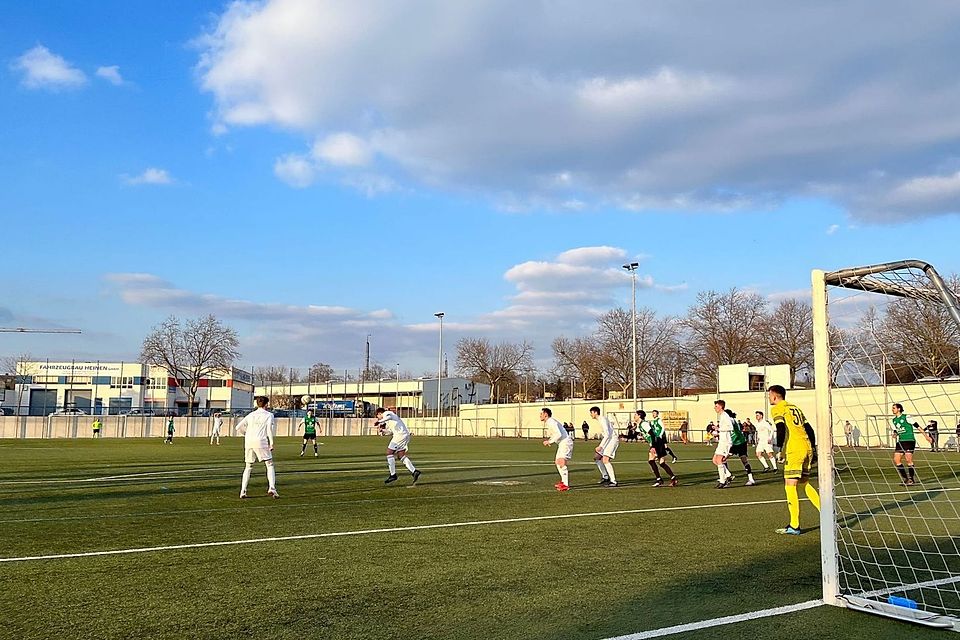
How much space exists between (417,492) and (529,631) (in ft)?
34.4

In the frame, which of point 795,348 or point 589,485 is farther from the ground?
point 795,348

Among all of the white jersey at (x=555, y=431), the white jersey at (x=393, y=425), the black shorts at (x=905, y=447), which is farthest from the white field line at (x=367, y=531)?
the white jersey at (x=393, y=425)

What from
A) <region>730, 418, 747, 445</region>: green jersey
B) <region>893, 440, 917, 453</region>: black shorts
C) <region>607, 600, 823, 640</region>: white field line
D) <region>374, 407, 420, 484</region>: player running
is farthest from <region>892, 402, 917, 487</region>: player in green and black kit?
<region>607, 600, 823, 640</region>: white field line

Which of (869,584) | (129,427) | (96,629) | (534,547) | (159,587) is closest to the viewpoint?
(96,629)

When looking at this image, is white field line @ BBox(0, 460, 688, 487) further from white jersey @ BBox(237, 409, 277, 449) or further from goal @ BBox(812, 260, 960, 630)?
goal @ BBox(812, 260, 960, 630)

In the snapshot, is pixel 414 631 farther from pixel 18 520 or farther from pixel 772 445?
pixel 772 445

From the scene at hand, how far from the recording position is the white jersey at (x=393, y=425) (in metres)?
17.3

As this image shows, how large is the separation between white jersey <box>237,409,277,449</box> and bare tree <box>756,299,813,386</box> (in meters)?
63.2

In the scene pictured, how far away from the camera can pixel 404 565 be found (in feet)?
26.7

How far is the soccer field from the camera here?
5875 mm

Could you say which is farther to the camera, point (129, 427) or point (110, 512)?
point (129, 427)

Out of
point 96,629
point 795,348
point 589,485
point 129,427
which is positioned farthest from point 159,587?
point 795,348

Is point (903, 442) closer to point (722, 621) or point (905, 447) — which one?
point (905, 447)

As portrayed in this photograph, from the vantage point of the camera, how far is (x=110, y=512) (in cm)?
1258
